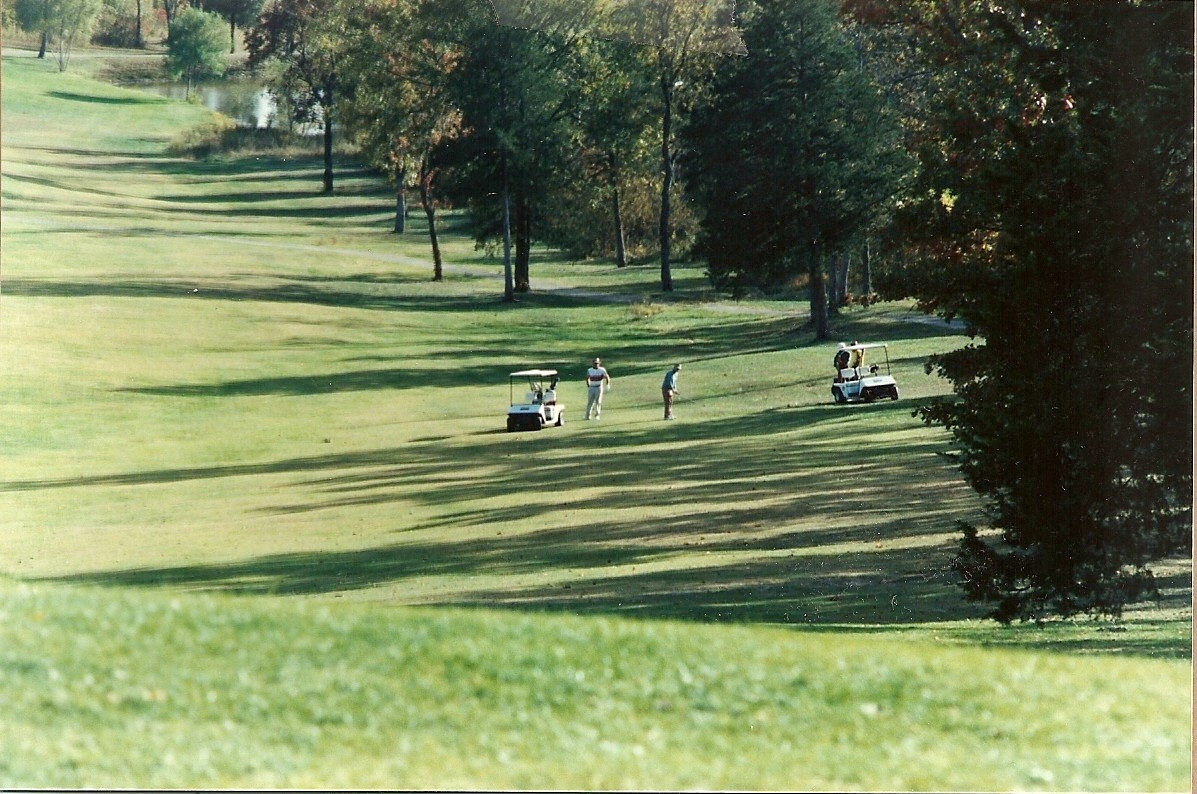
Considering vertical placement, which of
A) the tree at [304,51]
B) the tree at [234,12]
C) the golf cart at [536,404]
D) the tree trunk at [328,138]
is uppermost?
the tree at [234,12]

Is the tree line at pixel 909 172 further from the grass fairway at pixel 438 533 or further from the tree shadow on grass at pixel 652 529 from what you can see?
the tree shadow on grass at pixel 652 529

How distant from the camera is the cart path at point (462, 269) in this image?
30.0 feet

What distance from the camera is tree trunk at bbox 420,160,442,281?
30.2 feet

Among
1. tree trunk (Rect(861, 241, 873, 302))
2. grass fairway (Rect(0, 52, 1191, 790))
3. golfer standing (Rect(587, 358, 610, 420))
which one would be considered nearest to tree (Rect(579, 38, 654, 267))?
grass fairway (Rect(0, 52, 1191, 790))

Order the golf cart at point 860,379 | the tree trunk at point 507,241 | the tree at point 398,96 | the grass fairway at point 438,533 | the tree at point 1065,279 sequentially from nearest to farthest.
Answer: the grass fairway at point 438,533 < the tree at point 1065,279 < the tree at point 398,96 < the tree trunk at point 507,241 < the golf cart at point 860,379

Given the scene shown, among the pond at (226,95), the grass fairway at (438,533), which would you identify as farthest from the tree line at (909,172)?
the grass fairway at (438,533)

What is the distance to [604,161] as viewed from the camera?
29.5ft

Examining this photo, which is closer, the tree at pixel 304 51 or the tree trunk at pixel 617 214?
the tree at pixel 304 51

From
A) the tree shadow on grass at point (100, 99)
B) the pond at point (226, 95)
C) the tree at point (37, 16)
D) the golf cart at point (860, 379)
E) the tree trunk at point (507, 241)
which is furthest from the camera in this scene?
the golf cart at point (860, 379)

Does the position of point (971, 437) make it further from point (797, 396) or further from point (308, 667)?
point (308, 667)

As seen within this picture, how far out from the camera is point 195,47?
9.00 meters

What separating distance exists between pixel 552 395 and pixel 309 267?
183 cm

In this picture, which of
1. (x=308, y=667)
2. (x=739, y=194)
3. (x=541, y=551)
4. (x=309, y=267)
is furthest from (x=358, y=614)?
(x=739, y=194)

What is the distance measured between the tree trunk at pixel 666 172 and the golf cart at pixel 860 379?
4.04 ft
